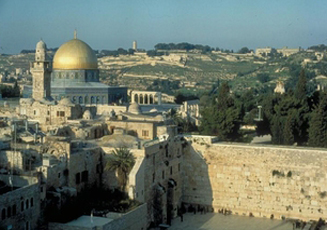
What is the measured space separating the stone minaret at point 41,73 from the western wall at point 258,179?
13368 millimetres

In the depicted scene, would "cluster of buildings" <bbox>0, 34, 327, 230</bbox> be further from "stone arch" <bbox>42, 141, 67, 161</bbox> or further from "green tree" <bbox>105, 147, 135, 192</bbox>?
"green tree" <bbox>105, 147, 135, 192</bbox>

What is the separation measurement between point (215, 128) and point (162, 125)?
17.7ft

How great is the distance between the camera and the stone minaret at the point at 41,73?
120 feet

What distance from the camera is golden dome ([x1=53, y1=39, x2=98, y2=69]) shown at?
42.0 m

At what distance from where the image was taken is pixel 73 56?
4184 centimetres

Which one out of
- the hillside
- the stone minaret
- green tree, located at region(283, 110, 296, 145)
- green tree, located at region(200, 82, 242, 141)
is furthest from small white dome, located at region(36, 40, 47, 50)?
the hillside

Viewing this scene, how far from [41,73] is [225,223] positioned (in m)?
16.9

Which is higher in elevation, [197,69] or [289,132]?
[197,69]

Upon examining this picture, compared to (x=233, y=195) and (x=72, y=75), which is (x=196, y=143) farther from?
(x=72, y=75)

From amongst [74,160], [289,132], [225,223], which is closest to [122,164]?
[74,160]

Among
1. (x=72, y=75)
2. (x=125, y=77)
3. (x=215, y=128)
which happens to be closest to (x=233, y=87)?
(x=125, y=77)

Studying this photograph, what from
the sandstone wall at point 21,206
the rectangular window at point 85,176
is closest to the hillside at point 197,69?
the rectangular window at point 85,176

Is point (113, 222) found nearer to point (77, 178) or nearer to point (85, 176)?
point (77, 178)

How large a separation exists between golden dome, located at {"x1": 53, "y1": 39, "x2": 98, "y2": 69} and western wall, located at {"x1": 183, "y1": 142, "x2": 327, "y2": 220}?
17.6 metres
